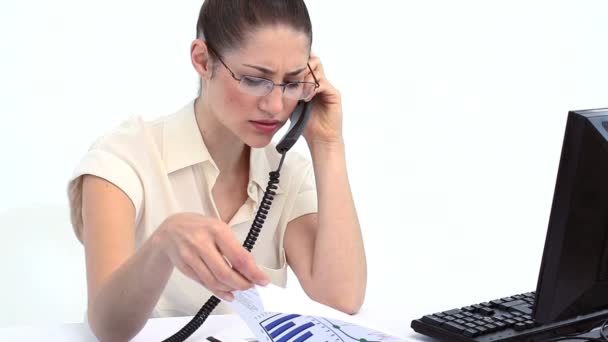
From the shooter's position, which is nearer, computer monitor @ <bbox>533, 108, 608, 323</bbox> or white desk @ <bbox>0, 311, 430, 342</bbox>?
computer monitor @ <bbox>533, 108, 608, 323</bbox>

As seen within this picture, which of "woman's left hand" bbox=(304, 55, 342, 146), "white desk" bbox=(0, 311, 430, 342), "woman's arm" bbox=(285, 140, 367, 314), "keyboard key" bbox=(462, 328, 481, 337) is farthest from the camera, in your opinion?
"woman's left hand" bbox=(304, 55, 342, 146)

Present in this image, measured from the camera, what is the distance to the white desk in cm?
134

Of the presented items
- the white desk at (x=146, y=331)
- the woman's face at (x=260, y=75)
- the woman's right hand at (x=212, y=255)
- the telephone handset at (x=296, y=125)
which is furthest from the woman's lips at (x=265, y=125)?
the woman's right hand at (x=212, y=255)

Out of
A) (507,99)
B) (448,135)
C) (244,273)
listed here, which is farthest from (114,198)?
(507,99)

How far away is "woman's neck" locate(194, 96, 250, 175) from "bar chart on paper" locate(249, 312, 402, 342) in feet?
2.57

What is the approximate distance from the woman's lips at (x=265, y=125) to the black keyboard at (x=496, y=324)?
→ 1.72 ft

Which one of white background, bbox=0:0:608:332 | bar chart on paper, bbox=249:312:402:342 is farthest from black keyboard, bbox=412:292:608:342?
white background, bbox=0:0:608:332

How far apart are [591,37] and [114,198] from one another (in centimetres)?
298

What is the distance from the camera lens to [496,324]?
1.26 meters

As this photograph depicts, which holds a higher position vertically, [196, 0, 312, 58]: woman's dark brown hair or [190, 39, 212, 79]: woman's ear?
[196, 0, 312, 58]: woman's dark brown hair

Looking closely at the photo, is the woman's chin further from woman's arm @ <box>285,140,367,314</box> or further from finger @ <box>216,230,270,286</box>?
finger @ <box>216,230,270,286</box>

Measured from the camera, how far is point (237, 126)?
1.64m

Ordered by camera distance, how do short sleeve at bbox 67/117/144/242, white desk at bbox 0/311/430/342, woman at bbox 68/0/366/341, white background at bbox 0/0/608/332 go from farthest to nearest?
white background at bbox 0/0/608/332, short sleeve at bbox 67/117/144/242, woman at bbox 68/0/366/341, white desk at bbox 0/311/430/342

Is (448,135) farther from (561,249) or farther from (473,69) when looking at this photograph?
(561,249)
